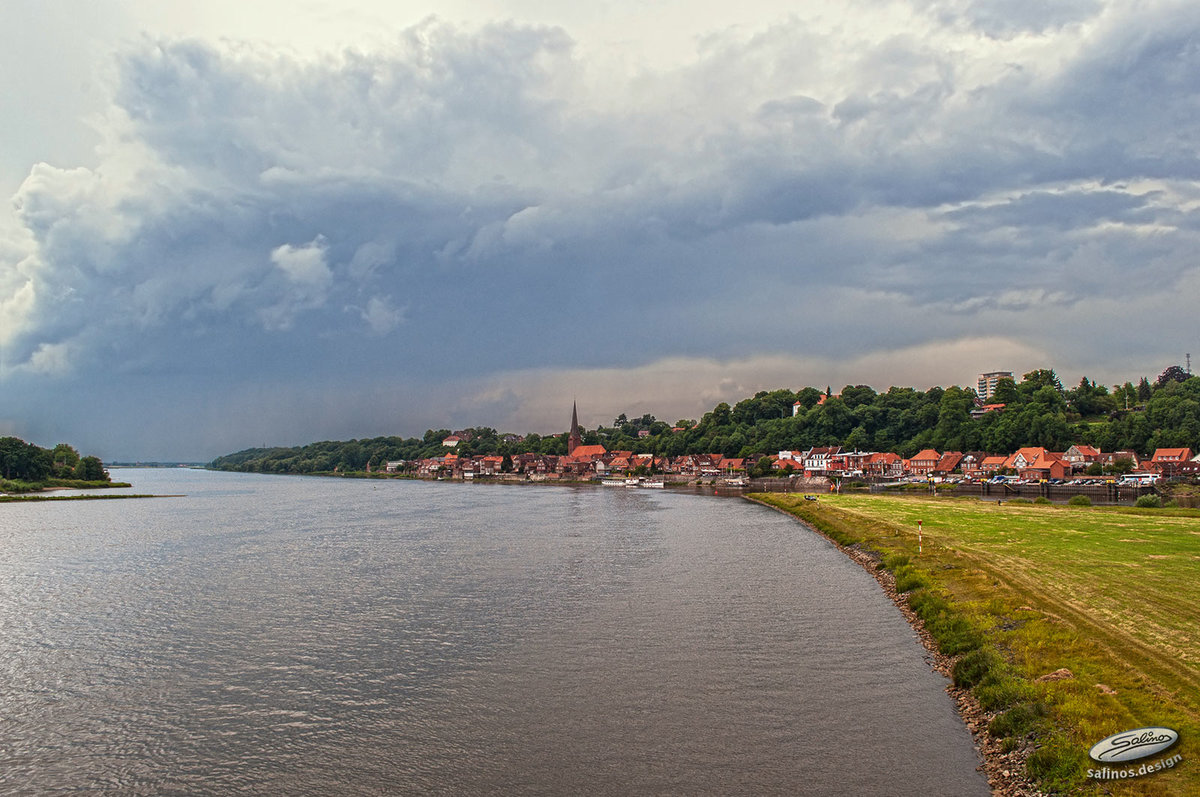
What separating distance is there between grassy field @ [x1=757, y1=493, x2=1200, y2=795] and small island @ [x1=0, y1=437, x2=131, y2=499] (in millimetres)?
143441

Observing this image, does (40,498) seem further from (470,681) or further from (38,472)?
(470,681)

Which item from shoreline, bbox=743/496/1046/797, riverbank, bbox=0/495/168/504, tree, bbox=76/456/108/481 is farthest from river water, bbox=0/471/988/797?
tree, bbox=76/456/108/481

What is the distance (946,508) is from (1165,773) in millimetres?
60820

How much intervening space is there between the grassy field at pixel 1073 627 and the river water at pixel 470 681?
1545 mm

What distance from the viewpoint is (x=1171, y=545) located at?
113ft

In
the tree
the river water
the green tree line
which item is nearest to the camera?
the river water

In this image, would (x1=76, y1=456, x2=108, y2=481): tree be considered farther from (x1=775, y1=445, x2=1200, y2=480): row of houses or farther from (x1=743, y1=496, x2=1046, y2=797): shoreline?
(x1=743, y1=496, x2=1046, y2=797): shoreline

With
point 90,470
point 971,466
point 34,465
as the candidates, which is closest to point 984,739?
point 971,466

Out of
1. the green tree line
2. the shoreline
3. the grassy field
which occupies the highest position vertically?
the green tree line

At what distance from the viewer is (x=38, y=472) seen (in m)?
134

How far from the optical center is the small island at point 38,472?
417ft

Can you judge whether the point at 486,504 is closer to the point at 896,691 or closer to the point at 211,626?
the point at 211,626

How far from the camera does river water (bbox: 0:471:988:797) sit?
47.9 ft

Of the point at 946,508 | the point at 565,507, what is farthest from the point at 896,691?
the point at 565,507
